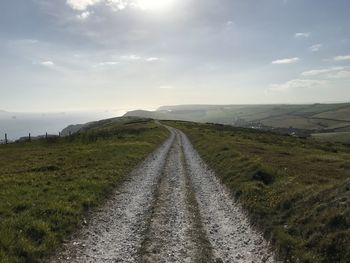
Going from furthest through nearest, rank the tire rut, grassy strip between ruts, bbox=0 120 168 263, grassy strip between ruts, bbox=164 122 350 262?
1. the tire rut
2. grassy strip between ruts, bbox=0 120 168 263
3. grassy strip between ruts, bbox=164 122 350 262

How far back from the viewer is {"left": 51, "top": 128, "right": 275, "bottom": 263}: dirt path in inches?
514

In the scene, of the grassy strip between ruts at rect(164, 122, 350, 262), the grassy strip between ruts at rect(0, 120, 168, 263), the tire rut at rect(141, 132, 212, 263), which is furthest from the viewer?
the tire rut at rect(141, 132, 212, 263)

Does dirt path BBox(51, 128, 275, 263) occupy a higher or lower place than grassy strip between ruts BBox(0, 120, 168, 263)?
lower

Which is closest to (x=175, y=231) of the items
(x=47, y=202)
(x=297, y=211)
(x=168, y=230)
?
(x=168, y=230)

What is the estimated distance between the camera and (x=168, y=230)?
15.8 meters

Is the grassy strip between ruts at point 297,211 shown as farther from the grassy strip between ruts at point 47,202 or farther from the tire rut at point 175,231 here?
the grassy strip between ruts at point 47,202

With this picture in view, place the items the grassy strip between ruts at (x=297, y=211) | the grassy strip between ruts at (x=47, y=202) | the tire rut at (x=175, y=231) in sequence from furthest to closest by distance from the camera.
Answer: the tire rut at (x=175, y=231) → the grassy strip between ruts at (x=47, y=202) → the grassy strip between ruts at (x=297, y=211)

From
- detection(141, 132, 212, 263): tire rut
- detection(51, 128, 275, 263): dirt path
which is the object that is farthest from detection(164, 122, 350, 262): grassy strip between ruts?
detection(141, 132, 212, 263): tire rut

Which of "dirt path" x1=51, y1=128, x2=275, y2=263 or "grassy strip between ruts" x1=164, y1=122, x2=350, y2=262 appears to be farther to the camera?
"dirt path" x1=51, y1=128, x2=275, y2=263

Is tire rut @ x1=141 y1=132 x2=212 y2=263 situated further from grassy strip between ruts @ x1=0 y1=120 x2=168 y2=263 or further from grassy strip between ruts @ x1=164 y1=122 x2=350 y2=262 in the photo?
grassy strip between ruts @ x1=0 y1=120 x2=168 y2=263

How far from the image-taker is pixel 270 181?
24469 mm

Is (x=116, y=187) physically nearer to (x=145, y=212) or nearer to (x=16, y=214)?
(x=145, y=212)

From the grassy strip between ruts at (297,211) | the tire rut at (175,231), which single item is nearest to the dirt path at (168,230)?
the tire rut at (175,231)

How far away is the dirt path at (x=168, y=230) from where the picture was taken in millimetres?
13047
